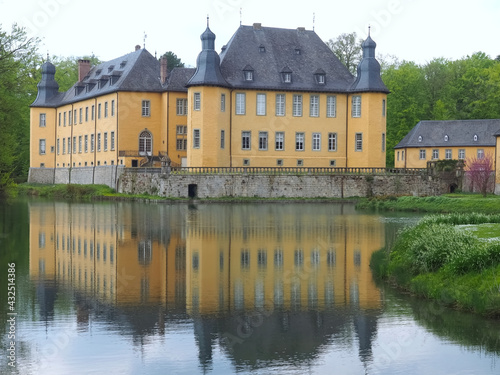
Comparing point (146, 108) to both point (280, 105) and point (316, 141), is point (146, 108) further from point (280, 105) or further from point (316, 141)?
point (316, 141)

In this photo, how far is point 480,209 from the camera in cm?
4050

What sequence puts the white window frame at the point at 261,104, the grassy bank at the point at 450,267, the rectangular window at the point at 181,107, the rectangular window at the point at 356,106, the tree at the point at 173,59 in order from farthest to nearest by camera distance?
the tree at the point at 173,59 → the rectangular window at the point at 181,107 → the rectangular window at the point at 356,106 → the white window frame at the point at 261,104 → the grassy bank at the point at 450,267

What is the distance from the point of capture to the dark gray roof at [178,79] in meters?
63.3

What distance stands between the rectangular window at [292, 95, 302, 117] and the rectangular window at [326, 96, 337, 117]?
7.13 ft

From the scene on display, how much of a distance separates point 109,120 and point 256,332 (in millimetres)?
54024

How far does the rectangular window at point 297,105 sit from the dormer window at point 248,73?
3870 millimetres

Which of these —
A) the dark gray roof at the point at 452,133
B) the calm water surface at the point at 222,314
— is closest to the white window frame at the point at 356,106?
the dark gray roof at the point at 452,133

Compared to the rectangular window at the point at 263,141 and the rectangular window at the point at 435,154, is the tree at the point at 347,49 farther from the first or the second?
the rectangular window at the point at 263,141

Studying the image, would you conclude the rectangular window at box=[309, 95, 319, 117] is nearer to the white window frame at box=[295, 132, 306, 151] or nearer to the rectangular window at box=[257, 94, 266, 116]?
the white window frame at box=[295, 132, 306, 151]

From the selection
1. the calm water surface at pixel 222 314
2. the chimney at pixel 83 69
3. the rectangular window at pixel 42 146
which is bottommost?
the calm water surface at pixel 222 314

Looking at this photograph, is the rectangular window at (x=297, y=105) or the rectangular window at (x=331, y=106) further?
the rectangular window at (x=331, y=106)

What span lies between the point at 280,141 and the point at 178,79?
1016 centimetres

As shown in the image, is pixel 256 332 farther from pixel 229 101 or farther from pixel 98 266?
pixel 229 101

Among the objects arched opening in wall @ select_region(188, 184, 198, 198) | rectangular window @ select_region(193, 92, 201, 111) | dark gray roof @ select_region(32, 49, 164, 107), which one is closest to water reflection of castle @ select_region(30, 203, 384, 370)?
arched opening in wall @ select_region(188, 184, 198, 198)
